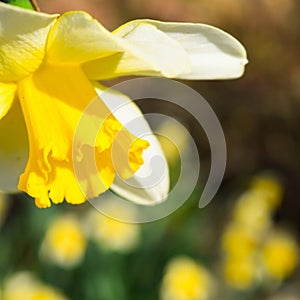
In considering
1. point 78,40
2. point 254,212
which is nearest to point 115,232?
point 254,212

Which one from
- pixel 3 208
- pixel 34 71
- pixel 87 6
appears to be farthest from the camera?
pixel 87 6

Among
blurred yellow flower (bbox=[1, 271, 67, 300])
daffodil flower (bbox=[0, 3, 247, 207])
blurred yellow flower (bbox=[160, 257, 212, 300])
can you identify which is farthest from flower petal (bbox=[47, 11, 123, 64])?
blurred yellow flower (bbox=[160, 257, 212, 300])

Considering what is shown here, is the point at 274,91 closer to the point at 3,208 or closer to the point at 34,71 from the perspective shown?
the point at 3,208

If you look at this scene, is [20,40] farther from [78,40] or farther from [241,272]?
[241,272]

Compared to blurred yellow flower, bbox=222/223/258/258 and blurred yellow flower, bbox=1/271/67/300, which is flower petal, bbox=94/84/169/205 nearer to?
blurred yellow flower, bbox=1/271/67/300

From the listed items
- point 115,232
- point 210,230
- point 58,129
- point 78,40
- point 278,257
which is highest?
point 78,40

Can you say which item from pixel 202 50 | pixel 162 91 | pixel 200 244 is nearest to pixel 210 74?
pixel 202 50
